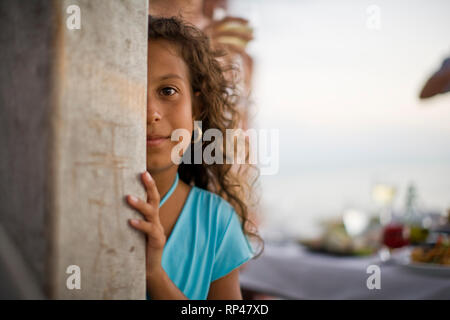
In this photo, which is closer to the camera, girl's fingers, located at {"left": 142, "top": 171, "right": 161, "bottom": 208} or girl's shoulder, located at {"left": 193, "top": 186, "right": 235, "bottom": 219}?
girl's fingers, located at {"left": 142, "top": 171, "right": 161, "bottom": 208}

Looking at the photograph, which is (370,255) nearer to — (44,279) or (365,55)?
(44,279)

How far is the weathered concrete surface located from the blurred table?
4.09 feet

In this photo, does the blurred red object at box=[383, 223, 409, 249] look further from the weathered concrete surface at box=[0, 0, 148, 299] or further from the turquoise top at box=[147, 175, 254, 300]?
the weathered concrete surface at box=[0, 0, 148, 299]

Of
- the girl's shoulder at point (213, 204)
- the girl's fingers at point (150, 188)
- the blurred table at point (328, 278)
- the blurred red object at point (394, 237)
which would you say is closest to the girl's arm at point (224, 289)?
the girl's shoulder at point (213, 204)

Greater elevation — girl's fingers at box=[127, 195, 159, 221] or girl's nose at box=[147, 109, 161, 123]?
girl's nose at box=[147, 109, 161, 123]

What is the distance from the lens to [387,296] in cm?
145

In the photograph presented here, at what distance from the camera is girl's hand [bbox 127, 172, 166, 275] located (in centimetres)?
71

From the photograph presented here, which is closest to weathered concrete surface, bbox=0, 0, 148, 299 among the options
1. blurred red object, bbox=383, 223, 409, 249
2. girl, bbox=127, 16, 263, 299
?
girl, bbox=127, 16, 263, 299

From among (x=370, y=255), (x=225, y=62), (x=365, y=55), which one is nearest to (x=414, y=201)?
(x=370, y=255)

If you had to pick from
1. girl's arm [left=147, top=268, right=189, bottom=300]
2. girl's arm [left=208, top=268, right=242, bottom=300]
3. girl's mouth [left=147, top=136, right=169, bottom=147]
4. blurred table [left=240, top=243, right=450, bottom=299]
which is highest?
girl's mouth [left=147, top=136, right=169, bottom=147]

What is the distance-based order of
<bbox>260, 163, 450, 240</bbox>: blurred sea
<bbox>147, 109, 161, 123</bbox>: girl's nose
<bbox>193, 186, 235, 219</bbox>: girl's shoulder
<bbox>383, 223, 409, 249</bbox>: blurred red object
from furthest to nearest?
<bbox>260, 163, 450, 240</bbox>: blurred sea < <bbox>383, 223, 409, 249</bbox>: blurred red object < <bbox>193, 186, 235, 219</bbox>: girl's shoulder < <bbox>147, 109, 161, 123</bbox>: girl's nose

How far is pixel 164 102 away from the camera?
1.01 m

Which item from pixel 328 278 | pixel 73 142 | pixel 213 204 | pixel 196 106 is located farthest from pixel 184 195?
pixel 328 278

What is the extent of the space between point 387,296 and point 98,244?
1.38 meters
